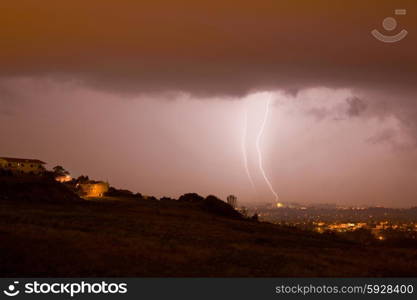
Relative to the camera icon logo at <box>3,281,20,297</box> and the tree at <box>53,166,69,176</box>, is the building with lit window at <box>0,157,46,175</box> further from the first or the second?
the camera icon logo at <box>3,281,20,297</box>

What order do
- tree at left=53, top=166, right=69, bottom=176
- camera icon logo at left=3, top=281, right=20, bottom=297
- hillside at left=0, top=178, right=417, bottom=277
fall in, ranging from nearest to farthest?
camera icon logo at left=3, top=281, right=20, bottom=297
hillside at left=0, top=178, right=417, bottom=277
tree at left=53, top=166, right=69, bottom=176

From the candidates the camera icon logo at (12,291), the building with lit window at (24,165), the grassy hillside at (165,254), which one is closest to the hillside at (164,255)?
the grassy hillside at (165,254)

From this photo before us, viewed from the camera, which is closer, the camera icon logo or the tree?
the camera icon logo

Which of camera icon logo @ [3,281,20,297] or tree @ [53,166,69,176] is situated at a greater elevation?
tree @ [53,166,69,176]

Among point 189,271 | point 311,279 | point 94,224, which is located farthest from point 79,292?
point 94,224

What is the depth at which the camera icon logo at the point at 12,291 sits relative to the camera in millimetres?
13836

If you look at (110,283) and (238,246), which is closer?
(110,283)

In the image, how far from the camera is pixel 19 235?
21.9 m

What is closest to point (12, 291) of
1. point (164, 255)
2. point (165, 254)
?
point (164, 255)

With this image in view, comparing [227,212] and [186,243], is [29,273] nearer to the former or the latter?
[186,243]

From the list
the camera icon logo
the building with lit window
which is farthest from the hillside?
the building with lit window

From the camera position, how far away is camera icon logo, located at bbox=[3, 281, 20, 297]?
45.4ft

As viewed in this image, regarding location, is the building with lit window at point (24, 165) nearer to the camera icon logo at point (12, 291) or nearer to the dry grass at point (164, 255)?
the dry grass at point (164, 255)

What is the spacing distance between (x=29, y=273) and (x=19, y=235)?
699 centimetres
